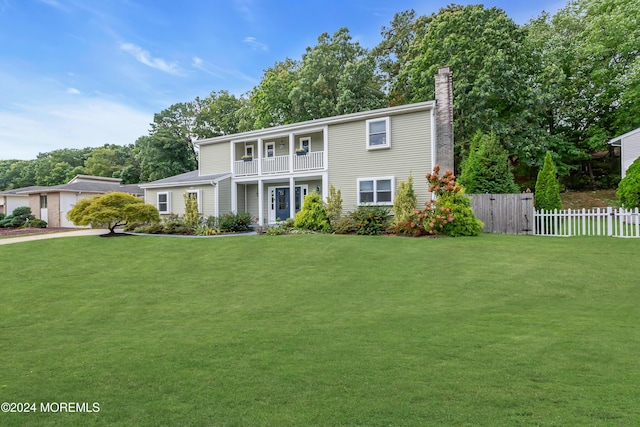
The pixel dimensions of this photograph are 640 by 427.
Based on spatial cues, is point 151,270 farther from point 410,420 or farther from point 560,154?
point 560,154

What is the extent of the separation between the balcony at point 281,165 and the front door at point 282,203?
5.91ft

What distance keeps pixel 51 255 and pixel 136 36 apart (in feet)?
40.1

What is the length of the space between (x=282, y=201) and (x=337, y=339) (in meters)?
18.3

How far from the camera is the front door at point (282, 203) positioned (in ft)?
73.5

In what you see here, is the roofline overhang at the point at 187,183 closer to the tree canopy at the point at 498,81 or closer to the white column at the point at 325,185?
the white column at the point at 325,185

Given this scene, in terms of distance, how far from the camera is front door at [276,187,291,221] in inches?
882

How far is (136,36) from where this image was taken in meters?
18.9

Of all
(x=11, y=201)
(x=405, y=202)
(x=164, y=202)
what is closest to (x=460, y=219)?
(x=405, y=202)

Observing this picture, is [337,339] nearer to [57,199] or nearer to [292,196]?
[292,196]

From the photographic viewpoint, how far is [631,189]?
46.0 feet

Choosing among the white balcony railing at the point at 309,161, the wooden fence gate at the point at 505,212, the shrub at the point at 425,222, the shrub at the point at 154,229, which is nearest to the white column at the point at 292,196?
the white balcony railing at the point at 309,161

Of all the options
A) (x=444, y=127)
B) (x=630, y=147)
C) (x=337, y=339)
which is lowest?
(x=337, y=339)

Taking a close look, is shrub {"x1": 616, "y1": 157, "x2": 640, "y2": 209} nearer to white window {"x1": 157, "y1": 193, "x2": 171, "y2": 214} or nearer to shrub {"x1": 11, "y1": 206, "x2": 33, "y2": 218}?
white window {"x1": 157, "y1": 193, "x2": 171, "y2": 214}

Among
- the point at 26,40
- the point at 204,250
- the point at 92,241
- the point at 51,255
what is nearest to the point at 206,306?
the point at 204,250
